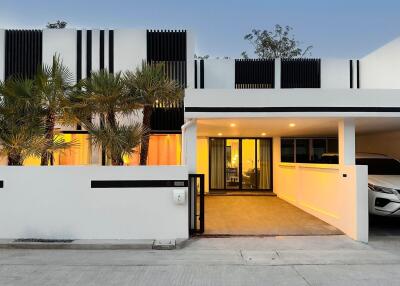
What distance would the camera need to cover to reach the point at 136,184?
30.2 feet

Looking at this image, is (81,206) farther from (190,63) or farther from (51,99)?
(190,63)

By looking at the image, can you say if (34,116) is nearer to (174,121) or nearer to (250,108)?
(250,108)

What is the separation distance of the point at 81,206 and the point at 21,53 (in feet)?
33.7

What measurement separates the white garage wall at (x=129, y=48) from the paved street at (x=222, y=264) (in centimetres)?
984

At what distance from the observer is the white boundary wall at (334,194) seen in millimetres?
9281

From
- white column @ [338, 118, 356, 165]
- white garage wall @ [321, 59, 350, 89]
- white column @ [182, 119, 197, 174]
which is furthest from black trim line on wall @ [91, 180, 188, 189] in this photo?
white garage wall @ [321, 59, 350, 89]

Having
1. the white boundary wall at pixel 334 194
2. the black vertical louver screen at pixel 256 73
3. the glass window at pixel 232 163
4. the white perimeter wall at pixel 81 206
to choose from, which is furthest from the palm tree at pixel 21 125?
the black vertical louver screen at pixel 256 73

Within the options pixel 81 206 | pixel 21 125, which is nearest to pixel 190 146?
pixel 81 206

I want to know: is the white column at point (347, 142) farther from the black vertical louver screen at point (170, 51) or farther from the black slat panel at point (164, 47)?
the black slat panel at point (164, 47)

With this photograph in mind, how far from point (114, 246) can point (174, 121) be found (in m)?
8.59

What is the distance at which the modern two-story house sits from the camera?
39.1 feet

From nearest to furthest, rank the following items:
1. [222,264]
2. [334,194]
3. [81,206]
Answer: [222,264] < [81,206] < [334,194]

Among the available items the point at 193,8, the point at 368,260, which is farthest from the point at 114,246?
the point at 193,8

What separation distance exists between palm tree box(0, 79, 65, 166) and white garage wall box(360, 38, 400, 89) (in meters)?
11.7
